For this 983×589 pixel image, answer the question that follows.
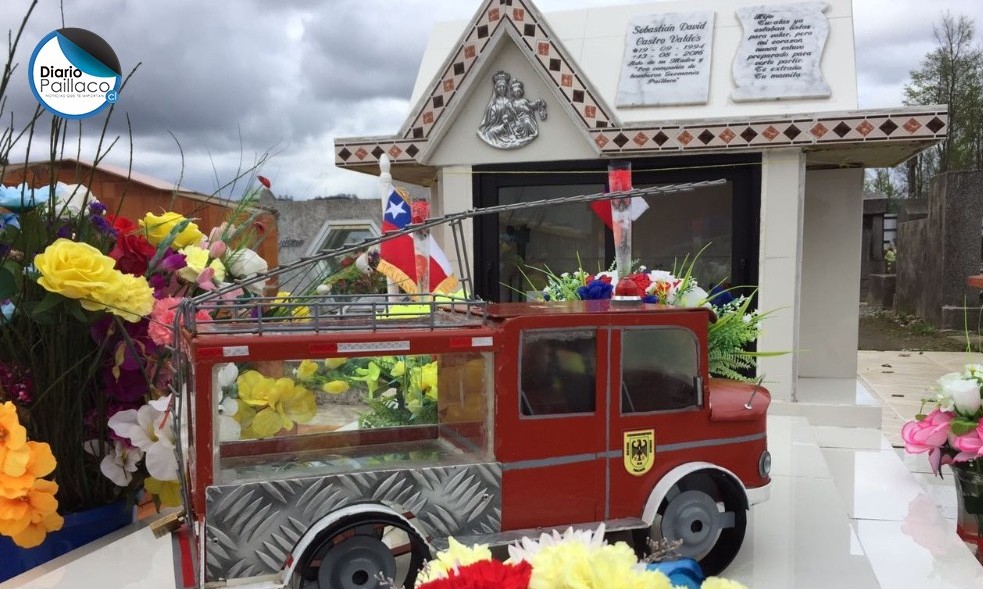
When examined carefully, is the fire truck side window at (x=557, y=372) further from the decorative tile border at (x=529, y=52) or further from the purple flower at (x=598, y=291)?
the decorative tile border at (x=529, y=52)

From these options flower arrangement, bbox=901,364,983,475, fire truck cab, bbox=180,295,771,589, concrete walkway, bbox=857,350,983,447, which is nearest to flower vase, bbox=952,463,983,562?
flower arrangement, bbox=901,364,983,475

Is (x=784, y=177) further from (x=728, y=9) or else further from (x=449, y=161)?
(x=449, y=161)

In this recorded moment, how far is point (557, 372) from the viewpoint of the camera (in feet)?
9.39

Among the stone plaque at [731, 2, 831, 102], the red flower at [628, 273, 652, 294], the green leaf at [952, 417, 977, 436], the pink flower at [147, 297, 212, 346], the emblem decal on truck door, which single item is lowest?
the green leaf at [952, 417, 977, 436]

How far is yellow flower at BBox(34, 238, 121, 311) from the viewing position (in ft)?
7.81

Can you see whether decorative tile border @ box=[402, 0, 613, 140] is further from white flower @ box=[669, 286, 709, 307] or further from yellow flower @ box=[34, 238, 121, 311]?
yellow flower @ box=[34, 238, 121, 311]

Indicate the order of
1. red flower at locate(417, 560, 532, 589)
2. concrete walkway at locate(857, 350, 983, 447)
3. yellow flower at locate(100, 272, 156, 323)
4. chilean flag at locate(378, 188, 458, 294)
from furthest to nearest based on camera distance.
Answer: concrete walkway at locate(857, 350, 983, 447) < chilean flag at locate(378, 188, 458, 294) < yellow flower at locate(100, 272, 156, 323) < red flower at locate(417, 560, 532, 589)

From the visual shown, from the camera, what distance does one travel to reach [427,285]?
206 inches

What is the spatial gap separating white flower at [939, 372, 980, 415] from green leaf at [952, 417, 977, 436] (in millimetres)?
60

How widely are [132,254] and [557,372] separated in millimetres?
1655

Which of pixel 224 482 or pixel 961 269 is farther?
pixel 961 269

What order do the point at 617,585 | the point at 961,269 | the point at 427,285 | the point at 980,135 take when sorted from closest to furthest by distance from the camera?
the point at 617,585 < the point at 427,285 < the point at 961,269 < the point at 980,135

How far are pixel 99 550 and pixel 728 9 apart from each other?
7.21 metres

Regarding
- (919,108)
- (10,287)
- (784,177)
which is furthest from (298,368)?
(919,108)
